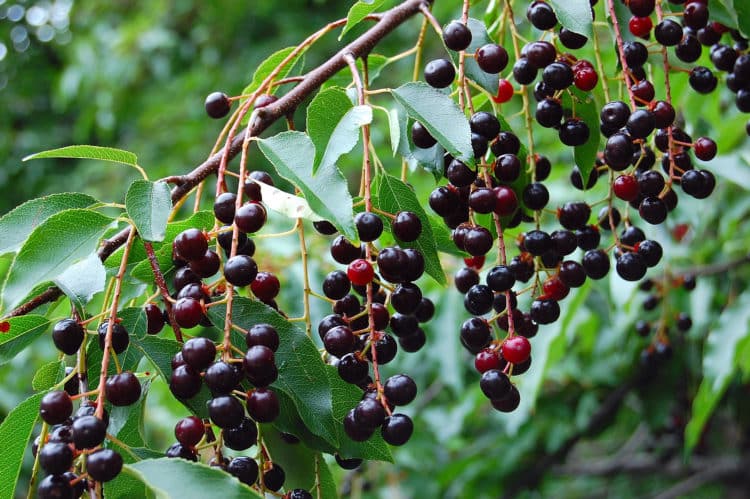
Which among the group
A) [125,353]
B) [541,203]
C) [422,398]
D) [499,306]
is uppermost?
[541,203]

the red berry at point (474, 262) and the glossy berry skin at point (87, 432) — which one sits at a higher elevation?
the red berry at point (474, 262)

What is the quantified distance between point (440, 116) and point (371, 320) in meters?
0.25

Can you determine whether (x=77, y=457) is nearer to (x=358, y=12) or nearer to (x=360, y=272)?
(x=360, y=272)

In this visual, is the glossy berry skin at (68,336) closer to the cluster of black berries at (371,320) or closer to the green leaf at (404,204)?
the cluster of black berries at (371,320)

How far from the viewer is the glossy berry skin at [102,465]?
0.70 metres

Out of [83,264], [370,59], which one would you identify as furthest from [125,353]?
[370,59]

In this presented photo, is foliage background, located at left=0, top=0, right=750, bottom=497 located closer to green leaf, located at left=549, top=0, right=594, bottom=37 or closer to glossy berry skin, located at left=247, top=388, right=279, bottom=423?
green leaf, located at left=549, top=0, right=594, bottom=37

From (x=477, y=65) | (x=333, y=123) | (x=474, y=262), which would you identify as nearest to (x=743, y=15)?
(x=477, y=65)

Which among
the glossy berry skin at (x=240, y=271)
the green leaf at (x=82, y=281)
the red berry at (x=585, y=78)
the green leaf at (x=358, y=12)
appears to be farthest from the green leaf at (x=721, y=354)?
the green leaf at (x=82, y=281)

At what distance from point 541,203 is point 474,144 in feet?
0.52

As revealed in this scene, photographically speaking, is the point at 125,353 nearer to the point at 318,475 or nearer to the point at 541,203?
A: the point at 318,475

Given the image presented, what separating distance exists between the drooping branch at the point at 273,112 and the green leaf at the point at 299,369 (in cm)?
20

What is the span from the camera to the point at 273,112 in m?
1.04

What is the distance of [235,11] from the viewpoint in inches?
186
